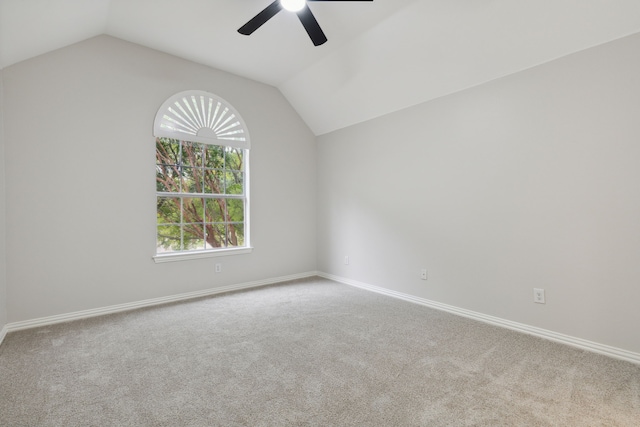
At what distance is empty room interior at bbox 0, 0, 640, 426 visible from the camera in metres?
1.87

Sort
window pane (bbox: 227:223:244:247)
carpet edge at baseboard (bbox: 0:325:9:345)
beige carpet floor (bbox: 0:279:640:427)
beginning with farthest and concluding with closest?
window pane (bbox: 227:223:244:247) < carpet edge at baseboard (bbox: 0:325:9:345) < beige carpet floor (bbox: 0:279:640:427)

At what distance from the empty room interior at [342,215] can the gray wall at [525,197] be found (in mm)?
16

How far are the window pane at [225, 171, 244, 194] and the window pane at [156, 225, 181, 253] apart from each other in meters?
0.84

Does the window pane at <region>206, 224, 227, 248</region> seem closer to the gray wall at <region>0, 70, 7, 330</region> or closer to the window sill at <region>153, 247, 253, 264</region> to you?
the window sill at <region>153, 247, 253, 264</region>

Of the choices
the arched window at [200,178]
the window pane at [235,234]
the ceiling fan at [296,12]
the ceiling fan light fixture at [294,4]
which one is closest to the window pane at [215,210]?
the arched window at [200,178]

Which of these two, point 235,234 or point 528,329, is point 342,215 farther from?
point 528,329

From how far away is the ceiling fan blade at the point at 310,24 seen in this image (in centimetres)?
216

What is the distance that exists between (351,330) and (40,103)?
3.57 metres

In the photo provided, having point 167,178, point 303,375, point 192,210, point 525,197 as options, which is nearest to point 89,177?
point 167,178

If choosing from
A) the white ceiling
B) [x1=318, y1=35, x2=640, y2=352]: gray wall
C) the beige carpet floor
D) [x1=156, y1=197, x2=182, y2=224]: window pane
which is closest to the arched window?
[x1=156, y1=197, x2=182, y2=224]: window pane

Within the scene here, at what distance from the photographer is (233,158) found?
419cm

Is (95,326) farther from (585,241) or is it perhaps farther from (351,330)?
(585,241)

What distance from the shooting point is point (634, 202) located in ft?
6.97

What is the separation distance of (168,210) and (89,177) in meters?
→ 0.89
